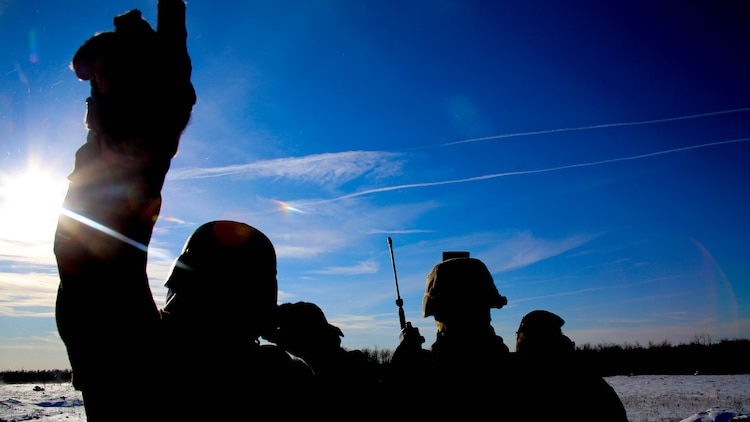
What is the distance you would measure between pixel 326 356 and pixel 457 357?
1.83m

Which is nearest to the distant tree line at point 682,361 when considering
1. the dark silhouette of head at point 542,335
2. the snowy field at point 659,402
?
the snowy field at point 659,402

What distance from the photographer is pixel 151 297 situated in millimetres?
1101

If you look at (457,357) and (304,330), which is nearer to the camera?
(304,330)

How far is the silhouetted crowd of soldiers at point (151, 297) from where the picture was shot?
0.92 meters

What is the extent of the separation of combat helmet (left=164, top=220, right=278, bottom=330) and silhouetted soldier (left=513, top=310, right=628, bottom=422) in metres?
3.62

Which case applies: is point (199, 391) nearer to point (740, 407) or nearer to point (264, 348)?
point (264, 348)

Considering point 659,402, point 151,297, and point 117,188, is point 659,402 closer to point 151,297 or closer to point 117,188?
point 151,297

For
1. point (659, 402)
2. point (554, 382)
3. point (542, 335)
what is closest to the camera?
point (554, 382)

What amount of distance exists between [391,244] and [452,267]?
2.45m

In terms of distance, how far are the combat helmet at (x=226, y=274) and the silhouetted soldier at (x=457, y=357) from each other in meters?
2.94

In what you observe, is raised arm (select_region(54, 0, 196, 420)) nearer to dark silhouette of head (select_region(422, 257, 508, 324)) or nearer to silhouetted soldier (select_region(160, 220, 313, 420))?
silhouetted soldier (select_region(160, 220, 313, 420))

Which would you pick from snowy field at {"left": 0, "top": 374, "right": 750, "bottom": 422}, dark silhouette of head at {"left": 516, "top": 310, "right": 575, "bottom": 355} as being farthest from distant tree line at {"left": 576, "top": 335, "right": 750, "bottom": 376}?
dark silhouette of head at {"left": 516, "top": 310, "right": 575, "bottom": 355}

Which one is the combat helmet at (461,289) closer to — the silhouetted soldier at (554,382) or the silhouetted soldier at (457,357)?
the silhouetted soldier at (457,357)

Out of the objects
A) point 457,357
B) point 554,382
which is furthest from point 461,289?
point 554,382
